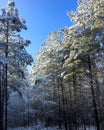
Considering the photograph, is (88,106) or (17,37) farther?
(88,106)

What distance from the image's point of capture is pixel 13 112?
38938 millimetres

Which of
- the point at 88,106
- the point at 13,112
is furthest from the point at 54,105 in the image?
the point at 13,112

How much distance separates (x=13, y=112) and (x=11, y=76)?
66.8 ft

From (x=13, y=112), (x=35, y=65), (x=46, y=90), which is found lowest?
(x=13, y=112)

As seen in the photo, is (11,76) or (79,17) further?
(11,76)

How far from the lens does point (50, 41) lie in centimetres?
2555

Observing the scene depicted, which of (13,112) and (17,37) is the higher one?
(17,37)

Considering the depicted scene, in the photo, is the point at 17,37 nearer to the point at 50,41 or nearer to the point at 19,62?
the point at 19,62

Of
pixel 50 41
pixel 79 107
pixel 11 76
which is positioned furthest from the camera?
pixel 50 41

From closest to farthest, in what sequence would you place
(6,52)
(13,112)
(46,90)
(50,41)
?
(6,52)
(50,41)
(46,90)
(13,112)

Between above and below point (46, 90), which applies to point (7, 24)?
above

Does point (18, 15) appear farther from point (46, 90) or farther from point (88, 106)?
point (46, 90)

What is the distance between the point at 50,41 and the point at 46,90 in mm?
9253

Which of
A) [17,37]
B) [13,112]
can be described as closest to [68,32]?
[17,37]
